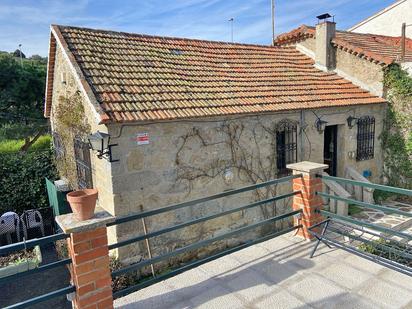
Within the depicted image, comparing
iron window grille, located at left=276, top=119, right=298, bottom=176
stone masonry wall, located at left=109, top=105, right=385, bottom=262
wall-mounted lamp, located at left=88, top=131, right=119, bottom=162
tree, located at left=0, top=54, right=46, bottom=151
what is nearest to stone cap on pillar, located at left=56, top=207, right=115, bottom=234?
wall-mounted lamp, located at left=88, top=131, right=119, bottom=162

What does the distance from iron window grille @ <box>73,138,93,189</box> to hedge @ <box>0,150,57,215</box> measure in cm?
299

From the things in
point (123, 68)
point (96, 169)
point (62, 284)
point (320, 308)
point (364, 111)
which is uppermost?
point (123, 68)

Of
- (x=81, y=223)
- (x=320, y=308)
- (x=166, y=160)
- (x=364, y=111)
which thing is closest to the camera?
(x=81, y=223)

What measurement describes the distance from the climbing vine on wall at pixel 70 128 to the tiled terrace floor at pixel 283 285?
5.00 m

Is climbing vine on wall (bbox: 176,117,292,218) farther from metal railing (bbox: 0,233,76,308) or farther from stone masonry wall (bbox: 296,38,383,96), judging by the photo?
stone masonry wall (bbox: 296,38,383,96)

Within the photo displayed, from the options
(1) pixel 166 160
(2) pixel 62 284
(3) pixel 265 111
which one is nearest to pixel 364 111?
(3) pixel 265 111

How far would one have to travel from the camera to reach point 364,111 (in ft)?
35.1

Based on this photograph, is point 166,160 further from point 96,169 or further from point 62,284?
point 62,284

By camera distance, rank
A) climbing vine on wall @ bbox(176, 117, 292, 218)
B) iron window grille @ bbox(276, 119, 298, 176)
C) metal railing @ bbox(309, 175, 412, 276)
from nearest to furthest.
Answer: metal railing @ bbox(309, 175, 412, 276) < climbing vine on wall @ bbox(176, 117, 292, 218) < iron window grille @ bbox(276, 119, 298, 176)

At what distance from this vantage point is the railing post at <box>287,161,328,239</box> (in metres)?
4.59

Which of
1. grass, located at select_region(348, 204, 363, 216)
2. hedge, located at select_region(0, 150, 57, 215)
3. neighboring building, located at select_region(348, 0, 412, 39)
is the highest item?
neighboring building, located at select_region(348, 0, 412, 39)

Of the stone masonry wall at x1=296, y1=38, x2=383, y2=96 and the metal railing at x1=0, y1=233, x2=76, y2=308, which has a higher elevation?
the stone masonry wall at x1=296, y1=38, x2=383, y2=96

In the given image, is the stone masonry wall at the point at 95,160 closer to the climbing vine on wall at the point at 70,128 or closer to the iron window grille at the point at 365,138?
the climbing vine on wall at the point at 70,128

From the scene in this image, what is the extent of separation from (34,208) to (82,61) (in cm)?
608
